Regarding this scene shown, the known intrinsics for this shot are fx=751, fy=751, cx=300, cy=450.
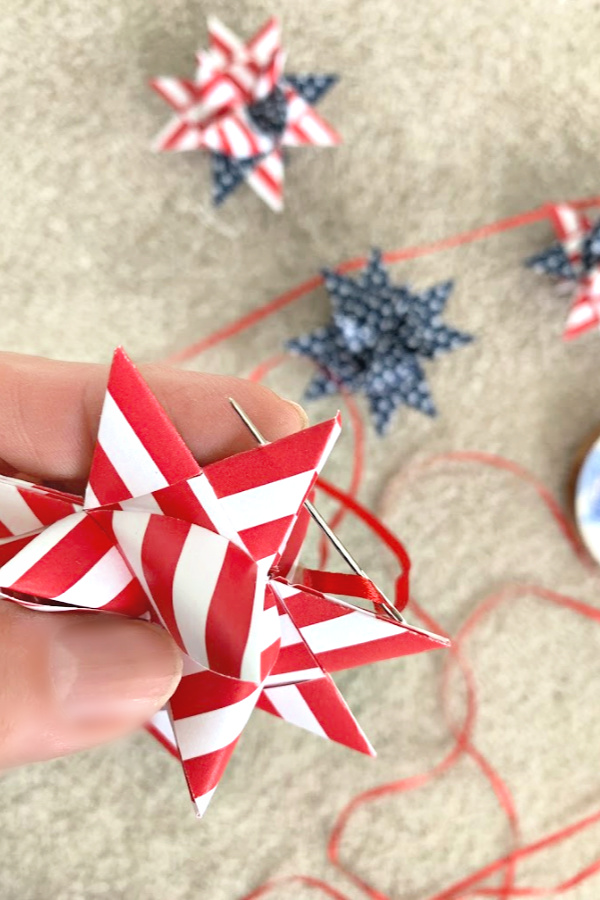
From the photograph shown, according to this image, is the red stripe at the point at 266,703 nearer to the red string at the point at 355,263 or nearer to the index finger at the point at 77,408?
the index finger at the point at 77,408

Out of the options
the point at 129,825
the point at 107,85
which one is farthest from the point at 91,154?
the point at 129,825

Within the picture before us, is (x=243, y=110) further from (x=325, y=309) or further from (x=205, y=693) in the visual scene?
(x=205, y=693)

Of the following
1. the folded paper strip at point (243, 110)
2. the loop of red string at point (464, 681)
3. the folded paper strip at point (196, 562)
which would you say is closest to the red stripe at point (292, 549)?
the folded paper strip at point (196, 562)

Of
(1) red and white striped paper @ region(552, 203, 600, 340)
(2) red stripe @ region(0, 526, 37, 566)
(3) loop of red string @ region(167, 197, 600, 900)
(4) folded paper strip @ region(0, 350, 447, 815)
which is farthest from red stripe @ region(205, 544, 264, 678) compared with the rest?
(1) red and white striped paper @ region(552, 203, 600, 340)

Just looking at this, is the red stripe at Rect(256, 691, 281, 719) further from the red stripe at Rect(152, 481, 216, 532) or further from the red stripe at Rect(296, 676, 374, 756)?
the red stripe at Rect(152, 481, 216, 532)

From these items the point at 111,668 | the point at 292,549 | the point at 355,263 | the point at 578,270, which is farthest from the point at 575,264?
the point at 111,668

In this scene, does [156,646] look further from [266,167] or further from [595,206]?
[595,206]

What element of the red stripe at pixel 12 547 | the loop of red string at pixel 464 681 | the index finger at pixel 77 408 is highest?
the index finger at pixel 77 408
